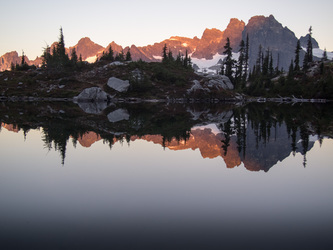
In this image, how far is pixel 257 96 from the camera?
109 metres

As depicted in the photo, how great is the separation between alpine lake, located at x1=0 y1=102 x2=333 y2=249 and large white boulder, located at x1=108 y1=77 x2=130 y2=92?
80116 mm

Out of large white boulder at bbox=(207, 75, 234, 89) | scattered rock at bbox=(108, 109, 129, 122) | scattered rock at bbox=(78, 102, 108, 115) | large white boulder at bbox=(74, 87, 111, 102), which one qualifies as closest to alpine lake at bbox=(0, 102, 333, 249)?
scattered rock at bbox=(108, 109, 129, 122)

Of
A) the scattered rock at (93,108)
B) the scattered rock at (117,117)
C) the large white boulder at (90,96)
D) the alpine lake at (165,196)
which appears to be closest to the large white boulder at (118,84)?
the large white boulder at (90,96)

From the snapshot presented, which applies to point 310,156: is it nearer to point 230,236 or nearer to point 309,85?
point 230,236

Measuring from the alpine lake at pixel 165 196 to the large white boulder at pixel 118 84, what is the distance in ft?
263

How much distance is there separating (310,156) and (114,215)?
12.5 m

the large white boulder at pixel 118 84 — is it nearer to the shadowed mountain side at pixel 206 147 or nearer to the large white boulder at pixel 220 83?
the large white boulder at pixel 220 83

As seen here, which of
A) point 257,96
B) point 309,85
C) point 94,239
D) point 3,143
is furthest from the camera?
point 257,96

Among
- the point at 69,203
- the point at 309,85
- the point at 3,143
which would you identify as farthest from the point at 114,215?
the point at 309,85

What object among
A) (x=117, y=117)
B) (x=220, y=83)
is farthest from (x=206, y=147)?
(x=220, y=83)

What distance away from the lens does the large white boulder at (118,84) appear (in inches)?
3821

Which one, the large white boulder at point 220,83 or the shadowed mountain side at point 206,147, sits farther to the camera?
the large white boulder at point 220,83

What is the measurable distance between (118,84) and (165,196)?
92689 mm

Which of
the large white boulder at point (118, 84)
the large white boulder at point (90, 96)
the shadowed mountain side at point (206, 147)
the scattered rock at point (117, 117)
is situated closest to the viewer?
the shadowed mountain side at point (206, 147)
